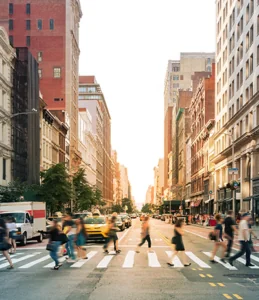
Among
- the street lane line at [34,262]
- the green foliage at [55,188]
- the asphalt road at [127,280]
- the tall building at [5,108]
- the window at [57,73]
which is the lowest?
the street lane line at [34,262]

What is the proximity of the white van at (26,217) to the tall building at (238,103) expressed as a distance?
1593cm

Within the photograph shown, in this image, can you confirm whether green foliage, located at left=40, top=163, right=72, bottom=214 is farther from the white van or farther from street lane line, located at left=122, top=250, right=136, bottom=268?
street lane line, located at left=122, top=250, right=136, bottom=268

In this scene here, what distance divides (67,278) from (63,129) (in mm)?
69498

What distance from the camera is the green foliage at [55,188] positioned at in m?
55.8

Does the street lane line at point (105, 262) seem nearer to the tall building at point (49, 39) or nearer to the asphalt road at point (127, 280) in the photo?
the asphalt road at point (127, 280)

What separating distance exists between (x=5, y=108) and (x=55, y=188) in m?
10.6

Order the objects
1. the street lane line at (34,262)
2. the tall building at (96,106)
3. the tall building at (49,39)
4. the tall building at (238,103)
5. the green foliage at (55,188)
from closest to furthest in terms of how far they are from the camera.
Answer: the street lane line at (34,262) → the tall building at (238,103) → the green foliage at (55,188) → the tall building at (49,39) → the tall building at (96,106)

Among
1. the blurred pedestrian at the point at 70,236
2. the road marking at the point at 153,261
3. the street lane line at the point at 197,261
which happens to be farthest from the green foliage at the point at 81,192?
the blurred pedestrian at the point at 70,236

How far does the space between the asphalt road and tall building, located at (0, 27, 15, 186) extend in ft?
105

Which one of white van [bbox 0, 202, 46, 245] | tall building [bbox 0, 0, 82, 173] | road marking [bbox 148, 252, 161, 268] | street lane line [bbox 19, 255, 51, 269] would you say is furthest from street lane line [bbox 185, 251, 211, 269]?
tall building [bbox 0, 0, 82, 173]

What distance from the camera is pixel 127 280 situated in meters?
14.2

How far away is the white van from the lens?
3062 cm

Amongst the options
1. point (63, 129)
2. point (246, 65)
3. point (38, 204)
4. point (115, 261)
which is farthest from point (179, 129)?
point (115, 261)

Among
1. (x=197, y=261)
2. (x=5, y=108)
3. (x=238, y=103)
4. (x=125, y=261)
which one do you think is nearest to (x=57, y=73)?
(x=238, y=103)
